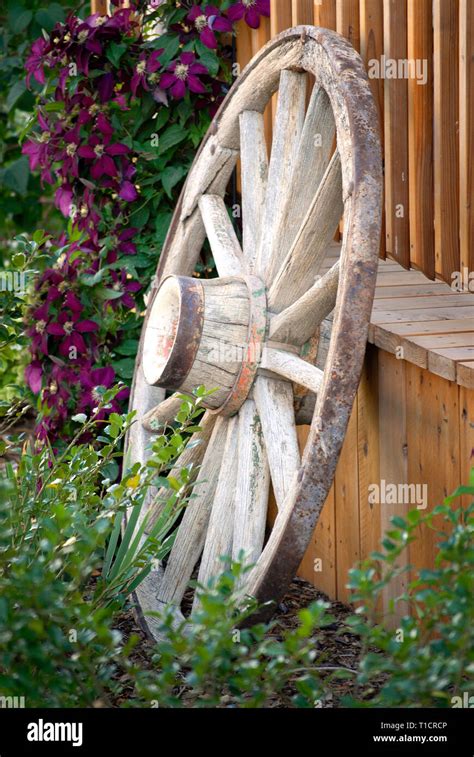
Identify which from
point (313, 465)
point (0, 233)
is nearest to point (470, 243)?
point (313, 465)

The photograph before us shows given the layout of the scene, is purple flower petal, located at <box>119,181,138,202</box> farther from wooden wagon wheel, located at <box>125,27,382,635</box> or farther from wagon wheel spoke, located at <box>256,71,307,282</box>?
wagon wheel spoke, located at <box>256,71,307,282</box>

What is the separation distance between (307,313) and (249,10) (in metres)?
1.31

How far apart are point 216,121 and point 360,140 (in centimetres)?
95

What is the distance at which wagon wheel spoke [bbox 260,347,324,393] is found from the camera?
253cm

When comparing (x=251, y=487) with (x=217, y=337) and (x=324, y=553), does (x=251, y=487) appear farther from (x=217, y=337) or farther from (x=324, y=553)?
(x=324, y=553)

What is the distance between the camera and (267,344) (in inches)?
108

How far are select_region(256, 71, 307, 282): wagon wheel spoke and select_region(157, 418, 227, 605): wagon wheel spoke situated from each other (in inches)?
18.6

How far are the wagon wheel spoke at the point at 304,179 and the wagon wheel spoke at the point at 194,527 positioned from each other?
48 cm

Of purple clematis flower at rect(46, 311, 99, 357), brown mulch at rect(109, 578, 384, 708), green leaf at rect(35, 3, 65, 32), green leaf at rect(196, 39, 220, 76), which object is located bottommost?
brown mulch at rect(109, 578, 384, 708)

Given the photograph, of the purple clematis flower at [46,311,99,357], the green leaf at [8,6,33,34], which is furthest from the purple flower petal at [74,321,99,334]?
the green leaf at [8,6,33,34]

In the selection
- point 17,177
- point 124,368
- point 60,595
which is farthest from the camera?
point 17,177

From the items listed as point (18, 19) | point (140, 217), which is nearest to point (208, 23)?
point (140, 217)

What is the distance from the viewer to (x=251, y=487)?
2775mm

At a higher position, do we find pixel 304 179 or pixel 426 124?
pixel 426 124
